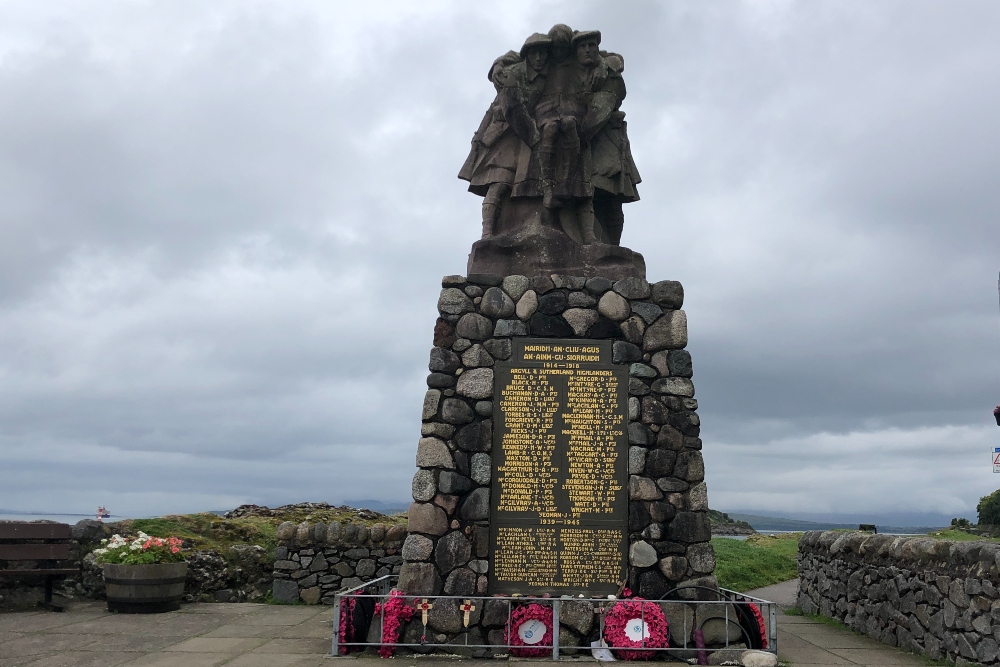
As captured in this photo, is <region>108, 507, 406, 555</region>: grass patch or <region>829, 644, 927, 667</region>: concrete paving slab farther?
<region>108, 507, 406, 555</region>: grass patch

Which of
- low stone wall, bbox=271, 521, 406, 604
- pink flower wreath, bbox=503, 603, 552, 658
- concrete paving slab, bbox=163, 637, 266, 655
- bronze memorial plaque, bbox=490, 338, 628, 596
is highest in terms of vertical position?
bronze memorial plaque, bbox=490, 338, 628, 596

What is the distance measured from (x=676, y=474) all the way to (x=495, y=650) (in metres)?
2.56

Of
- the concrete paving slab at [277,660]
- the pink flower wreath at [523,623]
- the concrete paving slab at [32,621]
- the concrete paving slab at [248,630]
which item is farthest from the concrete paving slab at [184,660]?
the pink flower wreath at [523,623]

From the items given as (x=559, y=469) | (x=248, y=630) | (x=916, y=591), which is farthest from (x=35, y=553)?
(x=916, y=591)

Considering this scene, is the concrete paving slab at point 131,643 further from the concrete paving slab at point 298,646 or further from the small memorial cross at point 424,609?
the small memorial cross at point 424,609

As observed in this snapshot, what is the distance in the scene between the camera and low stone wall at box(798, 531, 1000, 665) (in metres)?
7.07

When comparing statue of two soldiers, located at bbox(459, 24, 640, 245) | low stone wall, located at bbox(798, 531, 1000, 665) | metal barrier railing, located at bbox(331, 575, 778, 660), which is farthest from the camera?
statue of two soldiers, located at bbox(459, 24, 640, 245)

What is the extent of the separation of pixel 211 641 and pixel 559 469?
4.06 meters

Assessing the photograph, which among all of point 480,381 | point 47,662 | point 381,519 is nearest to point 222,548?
point 381,519

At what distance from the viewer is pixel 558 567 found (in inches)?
Result: 318

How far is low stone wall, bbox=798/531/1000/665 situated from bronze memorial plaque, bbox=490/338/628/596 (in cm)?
309

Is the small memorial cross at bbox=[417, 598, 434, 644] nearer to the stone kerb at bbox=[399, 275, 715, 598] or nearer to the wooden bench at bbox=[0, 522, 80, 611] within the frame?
the stone kerb at bbox=[399, 275, 715, 598]

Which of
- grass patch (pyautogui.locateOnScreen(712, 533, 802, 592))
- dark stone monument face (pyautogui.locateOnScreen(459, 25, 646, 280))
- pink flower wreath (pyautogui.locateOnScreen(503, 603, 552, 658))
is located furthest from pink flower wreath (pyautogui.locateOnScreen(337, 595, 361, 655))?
grass patch (pyautogui.locateOnScreen(712, 533, 802, 592))

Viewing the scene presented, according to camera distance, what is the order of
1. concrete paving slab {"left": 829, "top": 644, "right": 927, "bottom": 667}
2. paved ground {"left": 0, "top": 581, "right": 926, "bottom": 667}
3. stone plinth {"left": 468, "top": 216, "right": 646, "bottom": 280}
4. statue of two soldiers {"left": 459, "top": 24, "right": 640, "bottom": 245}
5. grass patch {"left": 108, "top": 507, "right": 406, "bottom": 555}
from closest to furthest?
paved ground {"left": 0, "top": 581, "right": 926, "bottom": 667} < concrete paving slab {"left": 829, "top": 644, "right": 927, "bottom": 667} < stone plinth {"left": 468, "top": 216, "right": 646, "bottom": 280} < statue of two soldiers {"left": 459, "top": 24, "right": 640, "bottom": 245} < grass patch {"left": 108, "top": 507, "right": 406, "bottom": 555}
